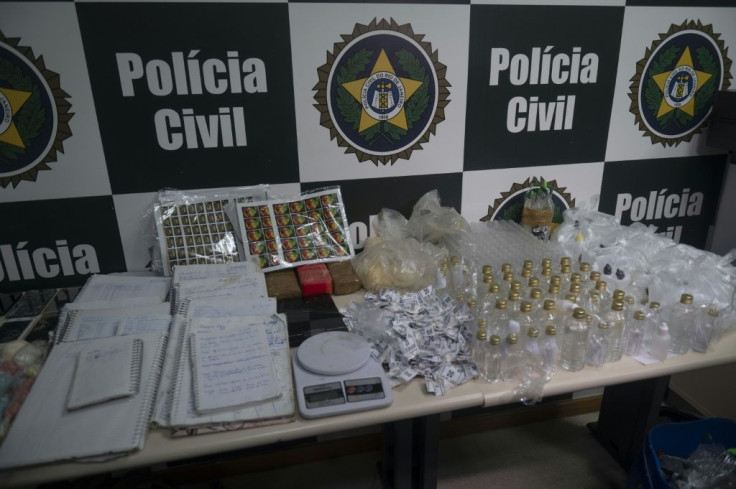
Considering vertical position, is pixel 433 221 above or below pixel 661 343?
A: above

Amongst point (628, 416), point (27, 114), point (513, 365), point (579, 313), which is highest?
point (27, 114)

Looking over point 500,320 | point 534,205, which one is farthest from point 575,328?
point 534,205

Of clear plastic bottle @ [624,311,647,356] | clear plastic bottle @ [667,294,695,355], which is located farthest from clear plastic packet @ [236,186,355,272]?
clear plastic bottle @ [667,294,695,355]

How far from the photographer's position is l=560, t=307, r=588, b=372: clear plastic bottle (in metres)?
1.20

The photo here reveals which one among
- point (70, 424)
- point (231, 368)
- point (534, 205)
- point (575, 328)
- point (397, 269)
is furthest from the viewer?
point (534, 205)

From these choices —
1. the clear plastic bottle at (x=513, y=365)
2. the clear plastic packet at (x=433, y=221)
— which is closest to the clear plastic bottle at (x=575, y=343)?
the clear plastic bottle at (x=513, y=365)

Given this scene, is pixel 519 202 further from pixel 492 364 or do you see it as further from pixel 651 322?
pixel 492 364

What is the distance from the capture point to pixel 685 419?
1.88 metres

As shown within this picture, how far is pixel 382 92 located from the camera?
5.27 feet

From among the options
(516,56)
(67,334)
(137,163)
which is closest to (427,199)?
(516,56)

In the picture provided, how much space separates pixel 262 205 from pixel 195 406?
0.74 m

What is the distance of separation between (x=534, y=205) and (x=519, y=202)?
0.25 feet

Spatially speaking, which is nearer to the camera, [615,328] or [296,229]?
[615,328]

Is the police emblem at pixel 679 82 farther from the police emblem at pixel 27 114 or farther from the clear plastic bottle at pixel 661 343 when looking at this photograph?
the police emblem at pixel 27 114
